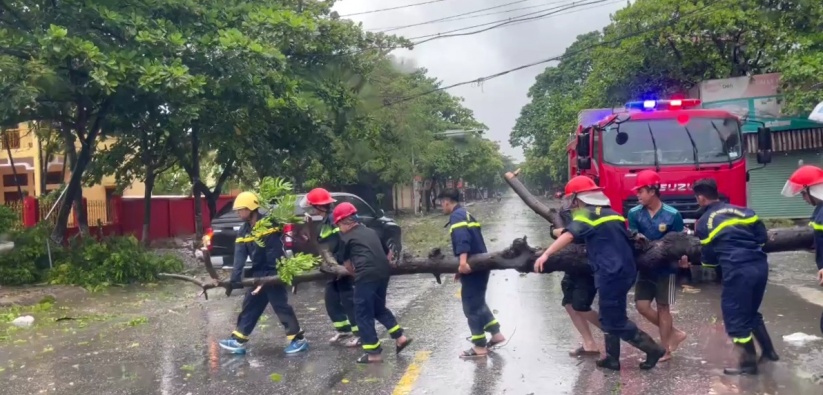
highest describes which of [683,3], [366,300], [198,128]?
[683,3]

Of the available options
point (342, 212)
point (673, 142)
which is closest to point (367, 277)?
point (342, 212)

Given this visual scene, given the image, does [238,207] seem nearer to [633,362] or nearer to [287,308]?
[287,308]

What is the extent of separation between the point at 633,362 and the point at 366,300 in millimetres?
2527

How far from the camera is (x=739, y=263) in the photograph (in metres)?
6.60

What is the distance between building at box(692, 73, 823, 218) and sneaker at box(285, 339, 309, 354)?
15292 mm

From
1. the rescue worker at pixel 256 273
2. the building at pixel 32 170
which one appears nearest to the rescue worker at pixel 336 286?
the rescue worker at pixel 256 273

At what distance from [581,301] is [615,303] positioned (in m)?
0.79

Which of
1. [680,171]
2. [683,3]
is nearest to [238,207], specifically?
[680,171]

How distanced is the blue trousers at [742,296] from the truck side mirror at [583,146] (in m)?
6.55

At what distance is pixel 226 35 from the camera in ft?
48.9

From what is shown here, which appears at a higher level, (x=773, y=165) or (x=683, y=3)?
(x=683, y=3)

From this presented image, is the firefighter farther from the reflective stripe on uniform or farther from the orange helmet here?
the reflective stripe on uniform

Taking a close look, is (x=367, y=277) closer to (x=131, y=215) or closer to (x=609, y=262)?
(x=609, y=262)

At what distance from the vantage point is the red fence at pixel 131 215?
2127 cm
